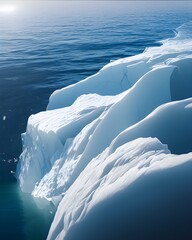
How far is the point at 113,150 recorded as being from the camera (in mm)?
5730

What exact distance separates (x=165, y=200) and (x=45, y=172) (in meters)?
4.94

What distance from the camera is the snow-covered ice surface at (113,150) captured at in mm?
3680

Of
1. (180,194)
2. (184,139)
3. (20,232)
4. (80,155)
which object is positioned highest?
(180,194)

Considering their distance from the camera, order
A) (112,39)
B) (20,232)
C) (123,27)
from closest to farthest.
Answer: (20,232) < (112,39) < (123,27)

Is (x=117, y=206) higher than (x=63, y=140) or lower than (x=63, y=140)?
higher

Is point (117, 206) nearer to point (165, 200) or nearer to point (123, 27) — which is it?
point (165, 200)

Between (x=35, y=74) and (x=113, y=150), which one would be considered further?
(x=35, y=74)

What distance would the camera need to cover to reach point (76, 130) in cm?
804

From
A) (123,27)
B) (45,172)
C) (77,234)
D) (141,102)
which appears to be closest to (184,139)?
(141,102)

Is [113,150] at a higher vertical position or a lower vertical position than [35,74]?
higher

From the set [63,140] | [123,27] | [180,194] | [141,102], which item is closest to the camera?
[180,194]

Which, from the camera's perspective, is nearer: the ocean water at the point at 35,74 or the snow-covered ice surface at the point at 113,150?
the snow-covered ice surface at the point at 113,150

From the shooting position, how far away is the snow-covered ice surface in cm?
368

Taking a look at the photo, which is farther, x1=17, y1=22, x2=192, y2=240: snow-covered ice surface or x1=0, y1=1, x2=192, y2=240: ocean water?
x1=0, y1=1, x2=192, y2=240: ocean water
